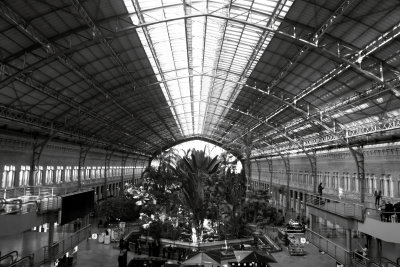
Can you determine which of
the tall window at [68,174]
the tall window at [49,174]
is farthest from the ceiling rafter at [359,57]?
the tall window at [68,174]

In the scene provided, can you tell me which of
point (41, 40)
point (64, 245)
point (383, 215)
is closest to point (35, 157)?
point (64, 245)

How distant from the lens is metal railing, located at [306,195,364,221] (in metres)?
19.5

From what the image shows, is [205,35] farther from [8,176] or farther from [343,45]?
[8,176]

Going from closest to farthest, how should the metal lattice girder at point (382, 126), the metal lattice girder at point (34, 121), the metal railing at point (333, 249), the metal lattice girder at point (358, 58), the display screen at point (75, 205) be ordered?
the metal railing at point (333, 249), the display screen at point (75, 205), the metal lattice girder at point (358, 58), the metal lattice girder at point (382, 126), the metal lattice girder at point (34, 121)

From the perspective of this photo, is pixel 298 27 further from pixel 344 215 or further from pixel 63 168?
pixel 63 168

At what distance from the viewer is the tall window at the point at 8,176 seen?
106 ft

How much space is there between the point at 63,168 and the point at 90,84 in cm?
1891

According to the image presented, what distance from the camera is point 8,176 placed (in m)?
33.2

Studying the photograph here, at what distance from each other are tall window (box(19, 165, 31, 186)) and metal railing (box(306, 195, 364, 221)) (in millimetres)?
26185

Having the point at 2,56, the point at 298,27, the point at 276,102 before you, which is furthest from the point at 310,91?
the point at 2,56

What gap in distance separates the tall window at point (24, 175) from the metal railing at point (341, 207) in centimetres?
2619

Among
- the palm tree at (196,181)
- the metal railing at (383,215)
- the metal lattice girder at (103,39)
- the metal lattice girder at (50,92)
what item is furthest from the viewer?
the palm tree at (196,181)

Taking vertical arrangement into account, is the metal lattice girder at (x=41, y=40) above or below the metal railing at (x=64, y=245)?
above

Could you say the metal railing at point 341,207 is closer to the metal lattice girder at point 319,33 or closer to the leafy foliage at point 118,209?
the metal lattice girder at point 319,33
